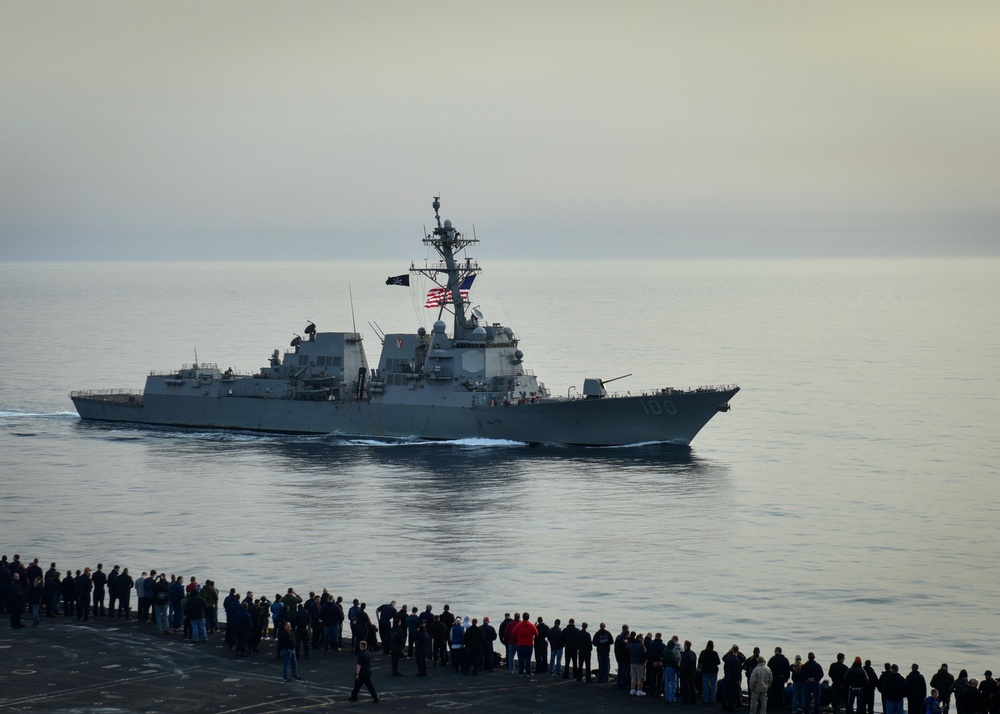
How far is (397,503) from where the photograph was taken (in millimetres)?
47406

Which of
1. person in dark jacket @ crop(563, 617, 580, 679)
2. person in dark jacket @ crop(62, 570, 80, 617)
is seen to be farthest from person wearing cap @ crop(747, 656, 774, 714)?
person in dark jacket @ crop(62, 570, 80, 617)

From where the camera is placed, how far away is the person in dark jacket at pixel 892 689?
70.2ft

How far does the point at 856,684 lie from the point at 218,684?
11668 millimetres

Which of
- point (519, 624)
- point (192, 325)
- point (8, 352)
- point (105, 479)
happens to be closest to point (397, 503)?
point (105, 479)

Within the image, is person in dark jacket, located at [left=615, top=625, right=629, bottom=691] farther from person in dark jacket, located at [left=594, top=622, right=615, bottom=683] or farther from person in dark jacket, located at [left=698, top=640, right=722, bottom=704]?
person in dark jacket, located at [left=698, top=640, right=722, bottom=704]

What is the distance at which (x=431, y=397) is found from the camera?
62656mm

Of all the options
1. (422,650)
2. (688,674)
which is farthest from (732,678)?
(422,650)

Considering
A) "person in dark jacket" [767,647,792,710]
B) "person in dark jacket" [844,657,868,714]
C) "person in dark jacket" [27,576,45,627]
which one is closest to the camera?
"person in dark jacket" [844,657,868,714]

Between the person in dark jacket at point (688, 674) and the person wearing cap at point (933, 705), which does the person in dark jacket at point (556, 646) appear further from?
the person wearing cap at point (933, 705)

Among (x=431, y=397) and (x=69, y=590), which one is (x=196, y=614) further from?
(x=431, y=397)

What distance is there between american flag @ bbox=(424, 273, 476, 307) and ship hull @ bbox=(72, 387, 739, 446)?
19.0 ft

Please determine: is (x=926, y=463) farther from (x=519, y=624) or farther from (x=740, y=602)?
(x=519, y=624)

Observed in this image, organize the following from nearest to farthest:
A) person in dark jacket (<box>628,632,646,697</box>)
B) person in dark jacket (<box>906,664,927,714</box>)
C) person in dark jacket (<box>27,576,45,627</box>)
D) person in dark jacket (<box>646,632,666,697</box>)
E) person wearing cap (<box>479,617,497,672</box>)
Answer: person in dark jacket (<box>906,664,927,714</box>)
person in dark jacket (<box>628,632,646,697</box>)
person in dark jacket (<box>646,632,666,697</box>)
person wearing cap (<box>479,617,497,672</box>)
person in dark jacket (<box>27,576,45,627</box>)

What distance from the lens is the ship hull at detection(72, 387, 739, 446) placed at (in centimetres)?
5953
